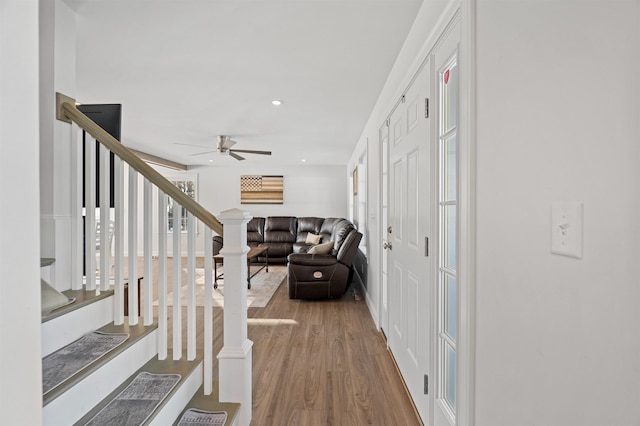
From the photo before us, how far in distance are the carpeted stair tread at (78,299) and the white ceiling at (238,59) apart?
1579 millimetres

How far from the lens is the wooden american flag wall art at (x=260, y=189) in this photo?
7.87 meters

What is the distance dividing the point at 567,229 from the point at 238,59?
2.34m

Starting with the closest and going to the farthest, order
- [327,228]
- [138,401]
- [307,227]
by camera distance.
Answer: [138,401] < [327,228] < [307,227]

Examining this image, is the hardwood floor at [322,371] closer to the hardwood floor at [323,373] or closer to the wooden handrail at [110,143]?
the hardwood floor at [323,373]

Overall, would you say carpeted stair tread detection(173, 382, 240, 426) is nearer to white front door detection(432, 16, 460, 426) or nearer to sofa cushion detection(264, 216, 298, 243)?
white front door detection(432, 16, 460, 426)

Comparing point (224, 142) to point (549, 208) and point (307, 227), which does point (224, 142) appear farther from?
point (549, 208)

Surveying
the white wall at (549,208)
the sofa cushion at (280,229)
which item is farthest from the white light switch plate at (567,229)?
the sofa cushion at (280,229)

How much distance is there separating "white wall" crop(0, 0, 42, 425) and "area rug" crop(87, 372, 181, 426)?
110 centimetres

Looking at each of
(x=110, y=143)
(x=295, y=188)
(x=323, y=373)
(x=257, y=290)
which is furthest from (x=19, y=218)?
(x=295, y=188)

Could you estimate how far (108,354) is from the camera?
139 cm

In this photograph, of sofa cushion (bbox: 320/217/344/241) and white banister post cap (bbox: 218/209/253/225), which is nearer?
white banister post cap (bbox: 218/209/253/225)

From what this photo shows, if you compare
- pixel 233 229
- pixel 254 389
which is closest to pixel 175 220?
pixel 233 229

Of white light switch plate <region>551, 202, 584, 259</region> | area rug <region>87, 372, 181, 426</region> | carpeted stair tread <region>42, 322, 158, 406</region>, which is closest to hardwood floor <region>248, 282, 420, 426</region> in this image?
area rug <region>87, 372, 181, 426</region>

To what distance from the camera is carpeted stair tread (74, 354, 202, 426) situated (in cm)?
133
